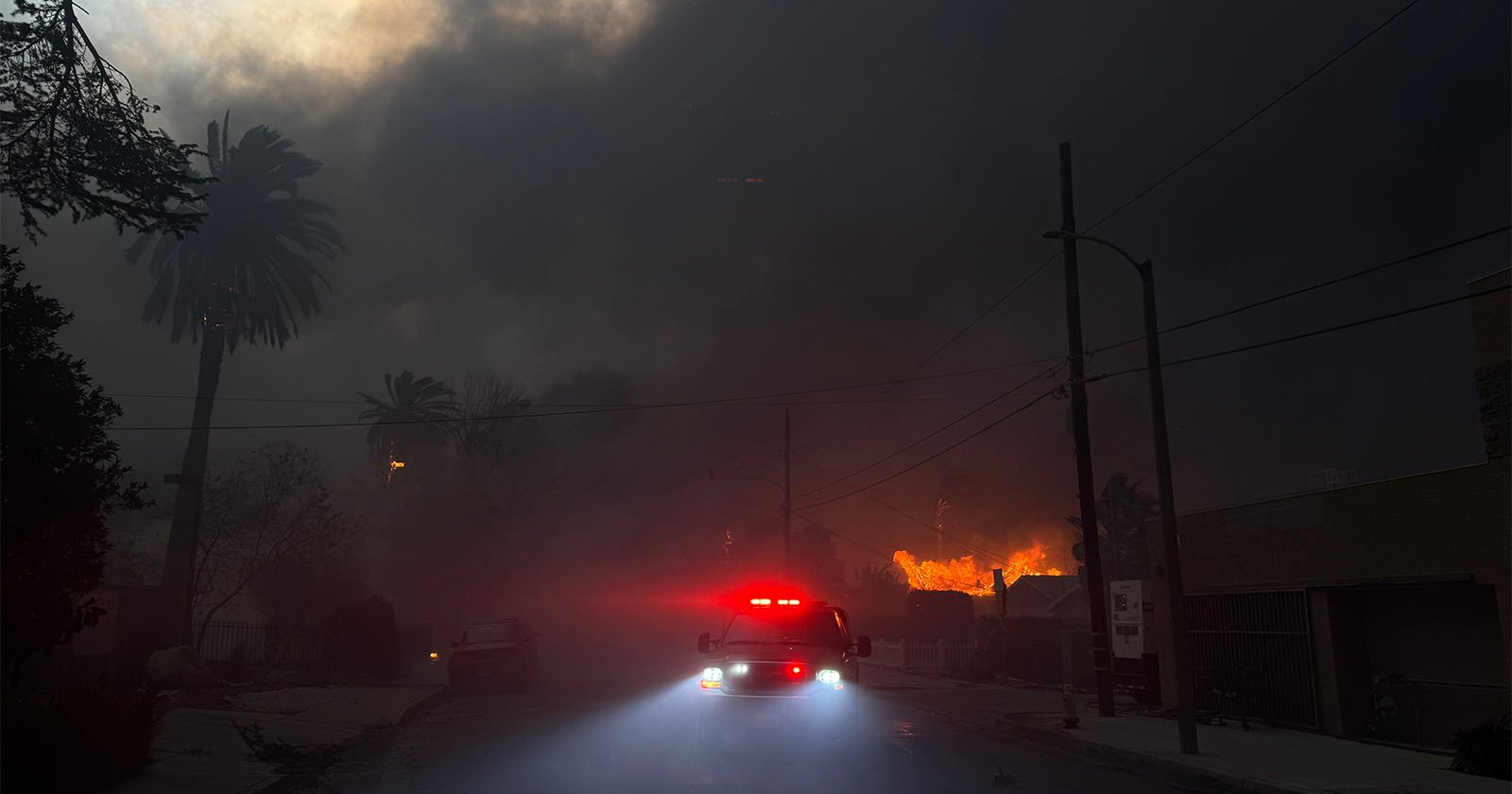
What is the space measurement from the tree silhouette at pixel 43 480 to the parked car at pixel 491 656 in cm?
1672

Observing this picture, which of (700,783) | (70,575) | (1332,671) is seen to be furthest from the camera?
(1332,671)

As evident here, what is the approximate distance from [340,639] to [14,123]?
23566 mm

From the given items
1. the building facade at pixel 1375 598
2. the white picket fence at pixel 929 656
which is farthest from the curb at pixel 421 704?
the white picket fence at pixel 929 656

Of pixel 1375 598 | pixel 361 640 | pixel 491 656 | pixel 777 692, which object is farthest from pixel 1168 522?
pixel 361 640

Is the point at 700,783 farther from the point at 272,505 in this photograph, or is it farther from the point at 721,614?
the point at 721,614

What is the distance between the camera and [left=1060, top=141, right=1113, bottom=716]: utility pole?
21.9 m

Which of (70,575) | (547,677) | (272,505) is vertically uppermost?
(272,505)

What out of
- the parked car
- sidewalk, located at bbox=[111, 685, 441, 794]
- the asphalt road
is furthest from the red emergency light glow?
the parked car

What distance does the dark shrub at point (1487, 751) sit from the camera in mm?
13016

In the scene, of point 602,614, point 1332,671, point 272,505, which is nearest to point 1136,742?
point 1332,671

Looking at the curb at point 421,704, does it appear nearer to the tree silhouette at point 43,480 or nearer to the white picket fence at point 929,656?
the tree silhouette at point 43,480

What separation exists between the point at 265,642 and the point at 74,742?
25.5 meters

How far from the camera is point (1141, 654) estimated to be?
958 inches

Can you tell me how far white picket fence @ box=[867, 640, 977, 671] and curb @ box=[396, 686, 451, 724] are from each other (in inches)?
752
